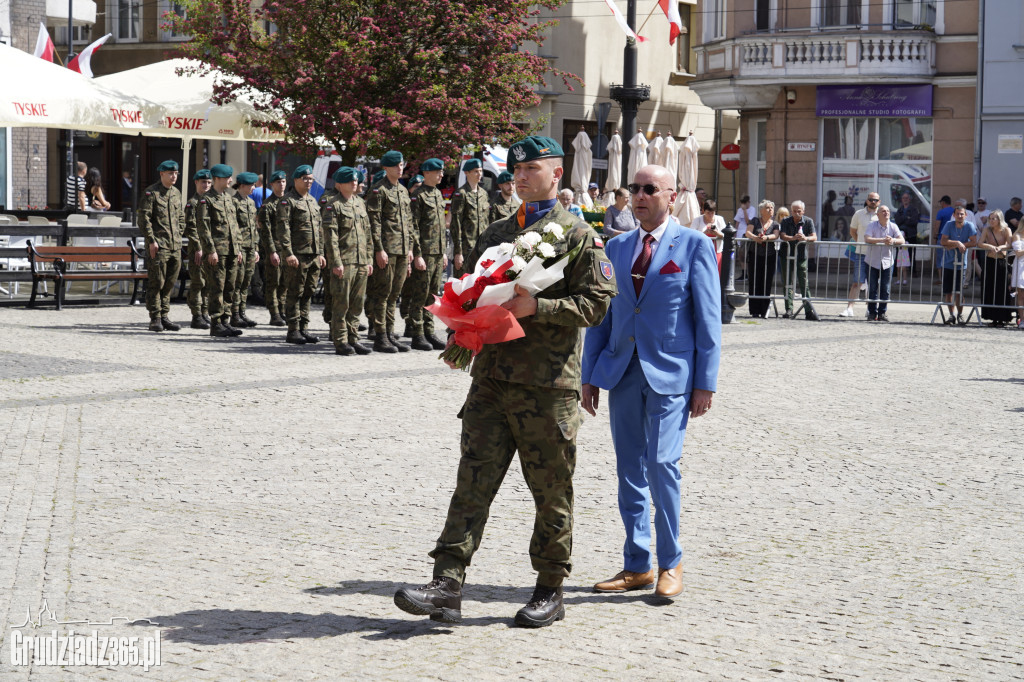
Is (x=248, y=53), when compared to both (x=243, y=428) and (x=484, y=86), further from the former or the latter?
(x=243, y=428)

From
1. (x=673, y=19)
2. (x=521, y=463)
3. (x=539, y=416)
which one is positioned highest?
(x=673, y=19)

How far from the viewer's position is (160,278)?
16781 millimetres

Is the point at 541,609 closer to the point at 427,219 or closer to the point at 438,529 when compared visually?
the point at 438,529

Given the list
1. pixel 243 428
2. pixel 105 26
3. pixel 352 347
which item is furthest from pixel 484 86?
pixel 105 26

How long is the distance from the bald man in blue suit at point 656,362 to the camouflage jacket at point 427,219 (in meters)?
9.50

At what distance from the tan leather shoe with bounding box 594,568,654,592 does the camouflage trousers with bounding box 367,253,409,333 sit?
9336 mm

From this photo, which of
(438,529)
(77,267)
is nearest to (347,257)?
(77,267)

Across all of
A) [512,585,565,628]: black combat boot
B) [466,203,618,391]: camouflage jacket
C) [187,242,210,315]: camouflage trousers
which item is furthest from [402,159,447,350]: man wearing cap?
[512,585,565,628]: black combat boot

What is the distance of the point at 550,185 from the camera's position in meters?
5.63

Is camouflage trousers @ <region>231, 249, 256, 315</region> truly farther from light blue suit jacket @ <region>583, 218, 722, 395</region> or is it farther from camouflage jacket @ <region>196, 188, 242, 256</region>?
light blue suit jacket @ <region>583, 218, 722, 395</region>

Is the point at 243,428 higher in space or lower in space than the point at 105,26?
lower

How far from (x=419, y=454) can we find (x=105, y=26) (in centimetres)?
4165

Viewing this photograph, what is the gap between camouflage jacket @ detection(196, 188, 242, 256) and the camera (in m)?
16.9

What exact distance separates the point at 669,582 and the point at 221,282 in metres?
11.7
